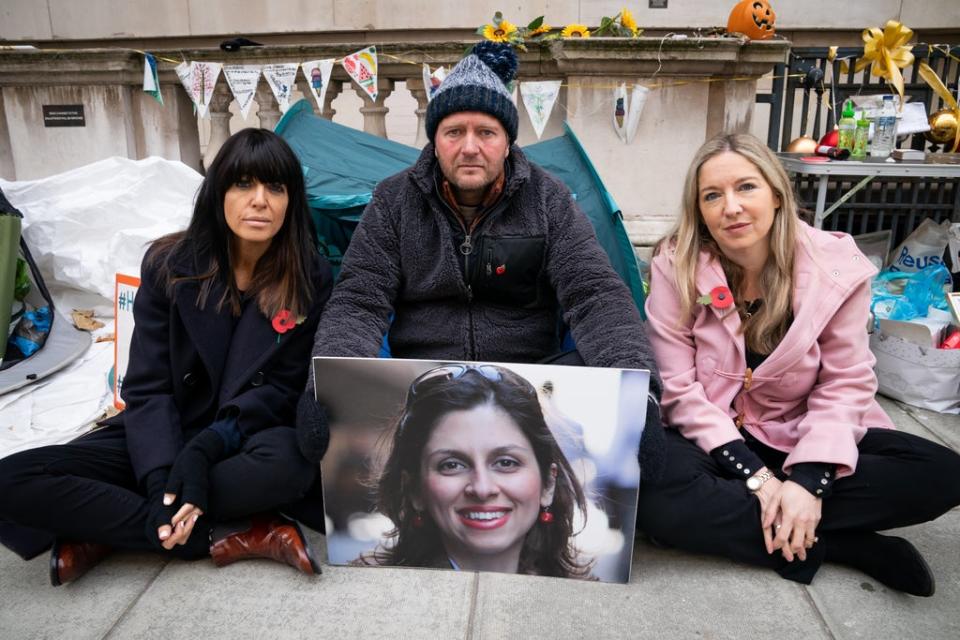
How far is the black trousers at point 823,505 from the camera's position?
1.91 metres

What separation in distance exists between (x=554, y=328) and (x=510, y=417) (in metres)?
0.61

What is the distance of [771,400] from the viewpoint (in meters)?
2.17

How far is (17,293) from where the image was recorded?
3656 millimetres

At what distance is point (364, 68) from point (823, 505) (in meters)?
3.47

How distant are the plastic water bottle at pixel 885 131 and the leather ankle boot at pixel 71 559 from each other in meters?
3.84

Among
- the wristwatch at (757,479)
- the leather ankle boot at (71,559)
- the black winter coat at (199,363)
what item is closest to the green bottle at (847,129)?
the wristwatch at (757,479)

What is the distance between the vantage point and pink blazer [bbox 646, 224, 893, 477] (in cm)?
203

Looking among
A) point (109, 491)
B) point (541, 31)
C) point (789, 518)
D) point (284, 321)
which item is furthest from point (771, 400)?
point (541, 31)

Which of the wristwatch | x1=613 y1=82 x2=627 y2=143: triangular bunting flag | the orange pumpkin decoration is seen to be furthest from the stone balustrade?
the wristwatch

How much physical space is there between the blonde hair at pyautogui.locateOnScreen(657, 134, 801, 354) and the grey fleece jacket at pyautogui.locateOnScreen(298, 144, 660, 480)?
0.22 meters

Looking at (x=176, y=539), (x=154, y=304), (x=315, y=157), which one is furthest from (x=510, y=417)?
(x=315, y=157)

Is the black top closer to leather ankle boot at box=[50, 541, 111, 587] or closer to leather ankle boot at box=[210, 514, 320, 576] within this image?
leather ankle boot at box=[210, 514, 320, 576]

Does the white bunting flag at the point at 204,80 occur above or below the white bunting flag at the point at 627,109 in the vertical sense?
above

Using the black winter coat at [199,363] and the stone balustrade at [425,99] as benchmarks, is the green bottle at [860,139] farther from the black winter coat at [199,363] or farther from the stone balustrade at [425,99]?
the black winter coat at [199,363]
